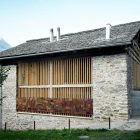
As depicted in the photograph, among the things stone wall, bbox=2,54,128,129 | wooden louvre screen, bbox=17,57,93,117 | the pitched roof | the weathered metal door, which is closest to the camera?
stone wall, bbox=2,54,128,129

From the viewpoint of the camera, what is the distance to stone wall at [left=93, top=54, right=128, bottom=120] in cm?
1716

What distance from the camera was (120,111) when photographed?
17.1 m

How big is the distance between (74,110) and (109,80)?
109 inches

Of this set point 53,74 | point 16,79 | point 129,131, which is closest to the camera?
point 129,131

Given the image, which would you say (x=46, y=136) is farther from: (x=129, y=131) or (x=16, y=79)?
(x=16, y=79)

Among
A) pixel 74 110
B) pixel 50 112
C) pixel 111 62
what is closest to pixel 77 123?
pixel 74 110

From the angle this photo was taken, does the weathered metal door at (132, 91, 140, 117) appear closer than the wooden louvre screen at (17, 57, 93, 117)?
Yes

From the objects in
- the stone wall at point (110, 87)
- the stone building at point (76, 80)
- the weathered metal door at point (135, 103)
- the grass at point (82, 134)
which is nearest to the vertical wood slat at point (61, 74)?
the stone building at point (76, 80)

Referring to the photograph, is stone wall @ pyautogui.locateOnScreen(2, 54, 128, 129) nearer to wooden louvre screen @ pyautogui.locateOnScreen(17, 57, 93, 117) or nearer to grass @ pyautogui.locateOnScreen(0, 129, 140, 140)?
wooden louvre screen @ pyautogui.locateOnScreen(17, 57, 93, 117)

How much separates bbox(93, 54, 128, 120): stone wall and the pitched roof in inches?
32.5

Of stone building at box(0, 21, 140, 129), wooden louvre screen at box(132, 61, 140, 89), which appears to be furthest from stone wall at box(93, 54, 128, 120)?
wooden louvre screen at box(132, 61, 140, 89)

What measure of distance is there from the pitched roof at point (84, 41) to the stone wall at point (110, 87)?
2.71 feet

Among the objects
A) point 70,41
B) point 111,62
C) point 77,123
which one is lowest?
point 77,123

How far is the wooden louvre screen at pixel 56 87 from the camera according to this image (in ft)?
61.2
